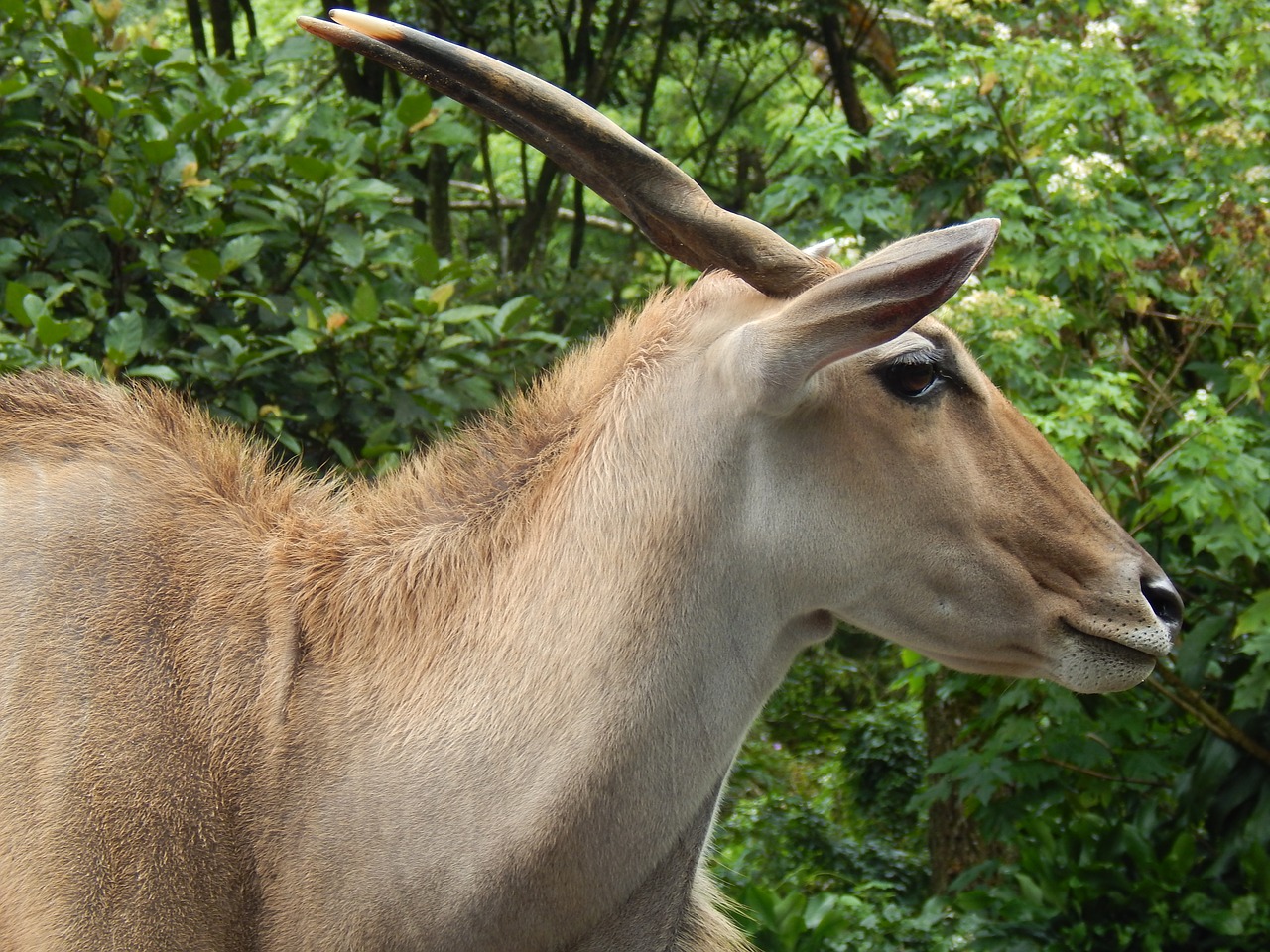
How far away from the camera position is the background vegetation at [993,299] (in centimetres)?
496

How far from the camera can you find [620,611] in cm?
283

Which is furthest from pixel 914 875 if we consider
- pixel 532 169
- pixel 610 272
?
pixel 532 169

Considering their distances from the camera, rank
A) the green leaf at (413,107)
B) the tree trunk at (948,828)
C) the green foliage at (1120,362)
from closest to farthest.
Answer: the green foliage at (1120,362), the green leaf at (413,107), the tree trunk at (948,828)

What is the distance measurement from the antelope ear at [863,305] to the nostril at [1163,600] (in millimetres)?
886

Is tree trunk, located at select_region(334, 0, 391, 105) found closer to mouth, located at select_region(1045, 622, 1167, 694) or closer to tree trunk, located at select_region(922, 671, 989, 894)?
tree trunk, located at select_region(922, 671, 989, 894)

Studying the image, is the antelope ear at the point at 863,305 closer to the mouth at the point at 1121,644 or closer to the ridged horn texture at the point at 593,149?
the ridged horn texture at the point at 593,149

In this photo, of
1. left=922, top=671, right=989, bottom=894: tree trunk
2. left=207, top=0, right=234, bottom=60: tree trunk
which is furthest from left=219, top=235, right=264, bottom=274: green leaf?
left=922, top=671, right=989, bottom=894: tree trunk

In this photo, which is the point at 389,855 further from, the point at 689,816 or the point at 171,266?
the point at 171,266

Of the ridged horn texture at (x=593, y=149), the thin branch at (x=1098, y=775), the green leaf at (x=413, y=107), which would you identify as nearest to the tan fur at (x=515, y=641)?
the ridged horn texture at (x=593, y=149)

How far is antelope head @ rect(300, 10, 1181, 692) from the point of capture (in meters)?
2.87

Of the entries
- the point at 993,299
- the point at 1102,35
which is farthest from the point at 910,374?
the point at 1102,35

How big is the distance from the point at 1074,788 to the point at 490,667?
4.18 meters

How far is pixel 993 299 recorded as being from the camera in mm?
4895

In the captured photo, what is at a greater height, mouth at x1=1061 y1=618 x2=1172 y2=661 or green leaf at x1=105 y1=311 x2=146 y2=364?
mouth at x1=1061 y1=618 x2=1172 y2=661
